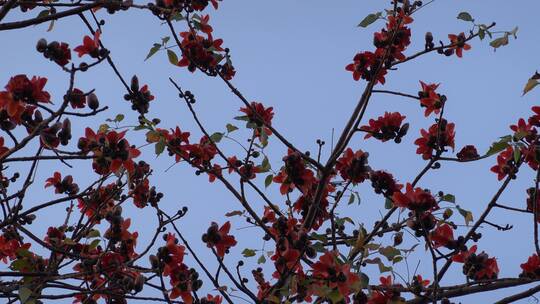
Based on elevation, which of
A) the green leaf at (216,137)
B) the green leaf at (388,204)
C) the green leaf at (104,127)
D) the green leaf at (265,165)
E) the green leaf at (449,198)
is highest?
the green leaf at (104,127)

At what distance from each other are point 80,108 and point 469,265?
1748 millimetres

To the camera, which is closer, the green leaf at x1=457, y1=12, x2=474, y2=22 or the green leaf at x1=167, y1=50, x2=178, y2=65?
the green leaf at x1=167, y1=50, x2=178, y2=65

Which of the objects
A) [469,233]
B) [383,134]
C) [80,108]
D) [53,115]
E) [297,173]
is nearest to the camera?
[53,115]

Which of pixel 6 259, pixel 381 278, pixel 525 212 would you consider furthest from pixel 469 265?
pixel 6 259

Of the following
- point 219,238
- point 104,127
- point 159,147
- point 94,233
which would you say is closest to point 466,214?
point 219,238

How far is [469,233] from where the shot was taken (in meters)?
2.46

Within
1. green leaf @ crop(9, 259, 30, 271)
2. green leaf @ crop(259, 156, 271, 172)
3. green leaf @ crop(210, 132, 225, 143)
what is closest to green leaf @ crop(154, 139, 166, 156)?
green leaf @ crop(210, 132, 225, 143)

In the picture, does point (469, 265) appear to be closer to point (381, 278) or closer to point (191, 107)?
point (381, 278)

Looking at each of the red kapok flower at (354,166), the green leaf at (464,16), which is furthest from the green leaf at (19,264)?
the green leaf at (464,16)

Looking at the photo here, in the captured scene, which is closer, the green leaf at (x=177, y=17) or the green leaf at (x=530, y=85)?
the green leaf at (x=530, y=85)

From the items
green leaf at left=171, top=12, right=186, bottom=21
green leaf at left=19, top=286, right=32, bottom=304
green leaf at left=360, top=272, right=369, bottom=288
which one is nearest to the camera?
green leaf at left=19, top=286, right=32, bottom=304

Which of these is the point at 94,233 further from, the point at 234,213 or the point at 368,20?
the point at 368,20

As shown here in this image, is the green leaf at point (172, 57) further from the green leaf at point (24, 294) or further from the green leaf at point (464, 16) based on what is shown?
the green leaf at point (464, 16)

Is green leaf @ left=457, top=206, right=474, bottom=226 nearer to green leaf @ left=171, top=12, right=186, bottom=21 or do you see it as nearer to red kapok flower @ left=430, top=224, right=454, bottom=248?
red kapok flower @ left=430, top=224, right=454, bottom=248
